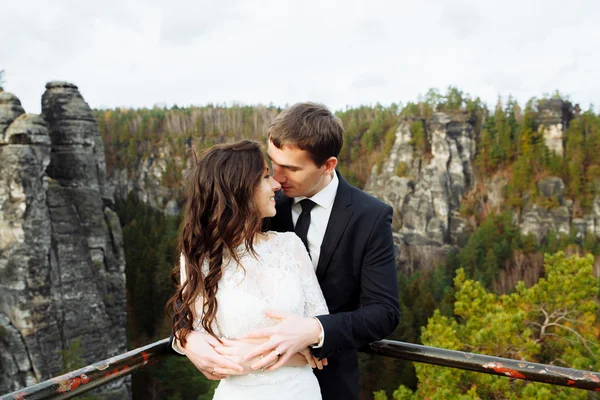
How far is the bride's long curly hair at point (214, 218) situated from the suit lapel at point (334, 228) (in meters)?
0.39

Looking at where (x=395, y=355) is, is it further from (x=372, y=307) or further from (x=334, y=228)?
(x=334, y=228)

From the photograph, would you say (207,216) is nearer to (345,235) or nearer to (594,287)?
(345,235)

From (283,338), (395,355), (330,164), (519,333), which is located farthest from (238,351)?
(519,333)

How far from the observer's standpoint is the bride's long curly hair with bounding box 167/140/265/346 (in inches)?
83.9

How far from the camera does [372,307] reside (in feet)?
7.45

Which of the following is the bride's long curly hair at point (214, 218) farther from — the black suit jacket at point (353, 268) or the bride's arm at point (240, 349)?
the black suit jacket at point (353, 268)

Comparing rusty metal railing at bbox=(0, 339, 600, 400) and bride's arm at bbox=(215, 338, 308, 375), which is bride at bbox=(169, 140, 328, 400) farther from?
rusty metal railing at bbox=(0, 339, 600, 400)

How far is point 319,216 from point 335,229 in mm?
133

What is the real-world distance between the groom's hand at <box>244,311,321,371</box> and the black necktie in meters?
0.54

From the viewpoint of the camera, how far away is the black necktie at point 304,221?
2.56 m

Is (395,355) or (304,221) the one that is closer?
(395,355)

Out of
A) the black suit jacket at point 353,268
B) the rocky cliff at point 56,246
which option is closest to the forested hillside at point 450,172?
the rocky cliff at point 56,246

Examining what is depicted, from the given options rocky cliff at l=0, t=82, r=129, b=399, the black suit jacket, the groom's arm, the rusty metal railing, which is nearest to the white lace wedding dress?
the groom's arm

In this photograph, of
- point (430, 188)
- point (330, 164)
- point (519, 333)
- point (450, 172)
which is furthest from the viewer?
point (450, 172)
